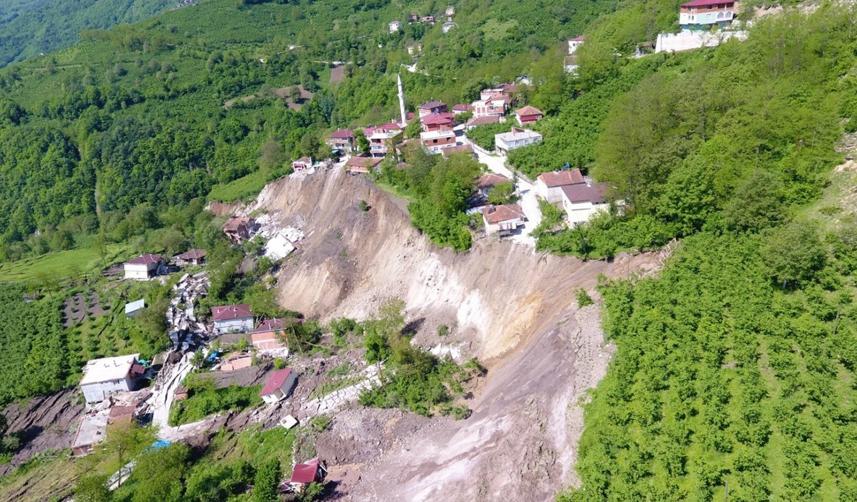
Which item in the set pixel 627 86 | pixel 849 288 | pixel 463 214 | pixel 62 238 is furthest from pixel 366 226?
pixel 62 238

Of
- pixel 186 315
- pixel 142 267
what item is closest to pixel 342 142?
pixel 142 267

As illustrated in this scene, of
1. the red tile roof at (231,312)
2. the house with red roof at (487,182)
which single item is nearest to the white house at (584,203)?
the house with red roof at (487,182)

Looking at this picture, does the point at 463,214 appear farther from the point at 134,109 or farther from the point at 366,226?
the point at 134,109

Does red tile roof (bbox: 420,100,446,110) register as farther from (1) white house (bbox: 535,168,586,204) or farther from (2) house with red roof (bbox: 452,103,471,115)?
(1) white house (bbox: 535,168,586,204)

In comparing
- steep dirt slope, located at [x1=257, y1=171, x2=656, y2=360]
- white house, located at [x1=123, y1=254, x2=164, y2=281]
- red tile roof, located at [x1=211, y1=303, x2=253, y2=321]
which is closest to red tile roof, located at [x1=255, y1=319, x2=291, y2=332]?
red tile roof, located at [x1=211, y1=303, x2=253, y2=321]

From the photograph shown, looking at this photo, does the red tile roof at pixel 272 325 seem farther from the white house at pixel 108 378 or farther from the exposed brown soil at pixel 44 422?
the exposed brown soil at pixel 44 422

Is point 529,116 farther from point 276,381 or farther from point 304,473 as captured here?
point 304,473

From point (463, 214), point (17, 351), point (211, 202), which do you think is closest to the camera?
point (463, 214)
